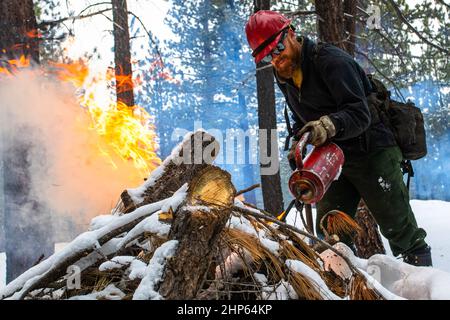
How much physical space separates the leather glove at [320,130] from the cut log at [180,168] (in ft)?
1.74

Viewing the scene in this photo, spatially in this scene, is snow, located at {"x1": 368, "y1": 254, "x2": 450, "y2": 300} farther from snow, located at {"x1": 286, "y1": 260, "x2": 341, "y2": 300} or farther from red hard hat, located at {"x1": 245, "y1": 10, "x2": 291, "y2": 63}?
red hard hat, located at {"x1": 245, "y1": 10, "x2": 291, "y2": 63}

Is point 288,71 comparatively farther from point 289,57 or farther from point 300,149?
point 300,149

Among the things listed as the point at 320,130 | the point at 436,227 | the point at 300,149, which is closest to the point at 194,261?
the point at 300,149

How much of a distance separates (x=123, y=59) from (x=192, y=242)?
29.5 ft

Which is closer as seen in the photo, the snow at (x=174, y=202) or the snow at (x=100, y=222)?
the snow at (x=174, y=202)

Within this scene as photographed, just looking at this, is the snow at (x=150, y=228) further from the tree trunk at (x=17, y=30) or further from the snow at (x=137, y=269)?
the tree trunk at (x=17, y=30)

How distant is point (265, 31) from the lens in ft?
10.0

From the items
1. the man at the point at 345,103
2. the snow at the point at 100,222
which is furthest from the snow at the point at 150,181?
the man at the point at 345,103

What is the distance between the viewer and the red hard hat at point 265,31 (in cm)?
307

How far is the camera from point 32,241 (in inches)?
254

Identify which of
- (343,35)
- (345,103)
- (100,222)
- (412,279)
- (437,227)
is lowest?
(437,227)

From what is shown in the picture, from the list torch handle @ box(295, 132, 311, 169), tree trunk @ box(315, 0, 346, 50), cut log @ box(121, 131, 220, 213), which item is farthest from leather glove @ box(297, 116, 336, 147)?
tree trunk @ box(315, 0, 346, 50)
